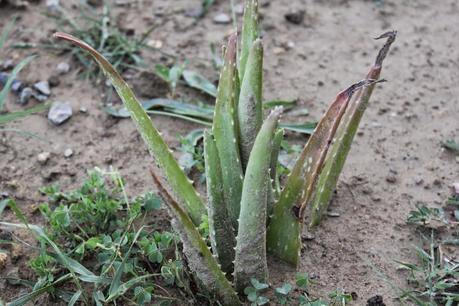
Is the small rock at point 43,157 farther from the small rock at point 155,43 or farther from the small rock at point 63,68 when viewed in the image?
the small rock at point 155,43

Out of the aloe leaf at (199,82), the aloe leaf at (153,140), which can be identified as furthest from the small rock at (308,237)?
the aloe leaf at (199,82)

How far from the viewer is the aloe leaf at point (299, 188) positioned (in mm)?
2018

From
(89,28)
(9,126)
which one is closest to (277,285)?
(9,126)

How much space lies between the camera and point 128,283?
2.28m

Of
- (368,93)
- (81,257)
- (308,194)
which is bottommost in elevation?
(81,257)

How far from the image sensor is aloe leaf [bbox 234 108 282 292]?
1.86m

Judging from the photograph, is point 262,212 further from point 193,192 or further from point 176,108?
point 176,108

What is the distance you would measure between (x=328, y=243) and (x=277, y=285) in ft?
1.14

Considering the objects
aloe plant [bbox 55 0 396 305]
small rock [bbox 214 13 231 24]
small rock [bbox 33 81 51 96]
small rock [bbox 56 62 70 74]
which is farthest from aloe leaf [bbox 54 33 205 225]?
small rock [bbox 214 13 231 24]

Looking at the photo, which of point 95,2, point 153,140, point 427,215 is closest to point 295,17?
point 95,2

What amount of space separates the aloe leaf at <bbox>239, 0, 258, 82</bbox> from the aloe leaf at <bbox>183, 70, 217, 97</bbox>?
104 cm

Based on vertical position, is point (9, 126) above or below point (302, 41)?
below

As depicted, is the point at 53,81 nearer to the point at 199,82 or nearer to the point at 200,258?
the point at 199,82

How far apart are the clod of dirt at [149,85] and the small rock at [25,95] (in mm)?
554
